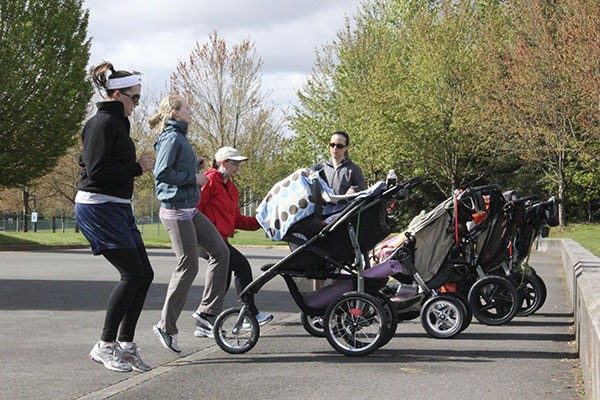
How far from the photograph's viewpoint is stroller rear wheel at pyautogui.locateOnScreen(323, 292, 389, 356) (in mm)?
7512

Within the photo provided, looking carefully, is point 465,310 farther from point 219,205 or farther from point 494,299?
point 219,205

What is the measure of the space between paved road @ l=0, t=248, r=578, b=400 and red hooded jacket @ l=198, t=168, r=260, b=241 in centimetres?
103

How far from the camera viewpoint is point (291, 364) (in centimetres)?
727

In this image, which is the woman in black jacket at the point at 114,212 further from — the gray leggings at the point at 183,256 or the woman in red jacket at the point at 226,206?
the woman in red jacket at the point at 226,206

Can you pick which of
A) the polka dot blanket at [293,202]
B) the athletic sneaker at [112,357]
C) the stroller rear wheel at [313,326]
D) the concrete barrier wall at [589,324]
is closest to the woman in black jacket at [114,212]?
the athletic sneaker at [112,357]

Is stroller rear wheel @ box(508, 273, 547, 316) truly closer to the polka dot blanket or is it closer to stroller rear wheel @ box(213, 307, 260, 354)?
the polka dot blanket

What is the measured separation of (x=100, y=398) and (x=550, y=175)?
126 feet

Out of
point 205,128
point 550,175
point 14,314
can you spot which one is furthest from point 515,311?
point 205,128

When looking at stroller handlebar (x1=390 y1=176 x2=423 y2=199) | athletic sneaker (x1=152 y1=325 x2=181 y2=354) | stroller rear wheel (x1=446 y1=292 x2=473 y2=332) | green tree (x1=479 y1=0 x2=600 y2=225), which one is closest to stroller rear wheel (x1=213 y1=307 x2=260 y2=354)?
athletic sneaker (x1=152 y1=325 x2=181 y2=354)

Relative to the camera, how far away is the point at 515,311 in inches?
364

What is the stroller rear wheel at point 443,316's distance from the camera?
8.63m

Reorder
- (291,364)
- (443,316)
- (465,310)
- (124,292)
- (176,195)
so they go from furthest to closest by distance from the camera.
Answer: (443,316) < (465,310) < (176,195) < (291,364) < (124,292)

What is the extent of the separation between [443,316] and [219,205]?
2.25 metres

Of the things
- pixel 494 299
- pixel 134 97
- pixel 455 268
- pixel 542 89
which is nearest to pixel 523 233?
pixel 494 299
